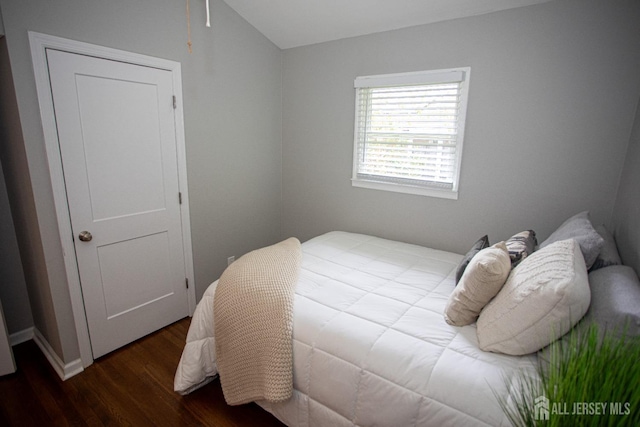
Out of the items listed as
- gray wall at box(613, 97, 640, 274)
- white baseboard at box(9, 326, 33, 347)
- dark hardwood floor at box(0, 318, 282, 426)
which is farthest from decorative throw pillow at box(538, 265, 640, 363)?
white baseboard at box(9, 326, 33, 347)

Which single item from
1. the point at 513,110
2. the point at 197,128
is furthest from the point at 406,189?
the point at 197,128

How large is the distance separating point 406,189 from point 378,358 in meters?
1.72

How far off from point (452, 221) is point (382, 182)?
69cm

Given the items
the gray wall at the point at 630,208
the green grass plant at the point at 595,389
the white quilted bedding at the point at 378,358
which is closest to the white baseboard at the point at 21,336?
the white quilted bedding at the point at 378,358

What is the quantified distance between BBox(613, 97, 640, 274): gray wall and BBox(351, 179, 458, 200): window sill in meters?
0.97

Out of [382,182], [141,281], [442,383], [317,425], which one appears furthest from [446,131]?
[141,281]

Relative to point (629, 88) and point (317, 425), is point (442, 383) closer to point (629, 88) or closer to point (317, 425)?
point (317, 425)

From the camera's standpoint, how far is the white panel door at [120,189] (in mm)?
1952

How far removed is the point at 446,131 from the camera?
8.29 feet

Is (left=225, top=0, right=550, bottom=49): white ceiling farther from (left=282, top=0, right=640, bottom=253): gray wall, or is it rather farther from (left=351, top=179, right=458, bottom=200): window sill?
(left=351, top=179, right=458, bottom=200): window sill

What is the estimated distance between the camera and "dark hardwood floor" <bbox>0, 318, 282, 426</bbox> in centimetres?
177

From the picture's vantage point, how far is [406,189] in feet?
9.11

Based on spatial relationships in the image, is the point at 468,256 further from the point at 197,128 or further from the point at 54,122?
the point at 54,122

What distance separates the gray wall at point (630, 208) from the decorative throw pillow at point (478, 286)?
2.02ft
